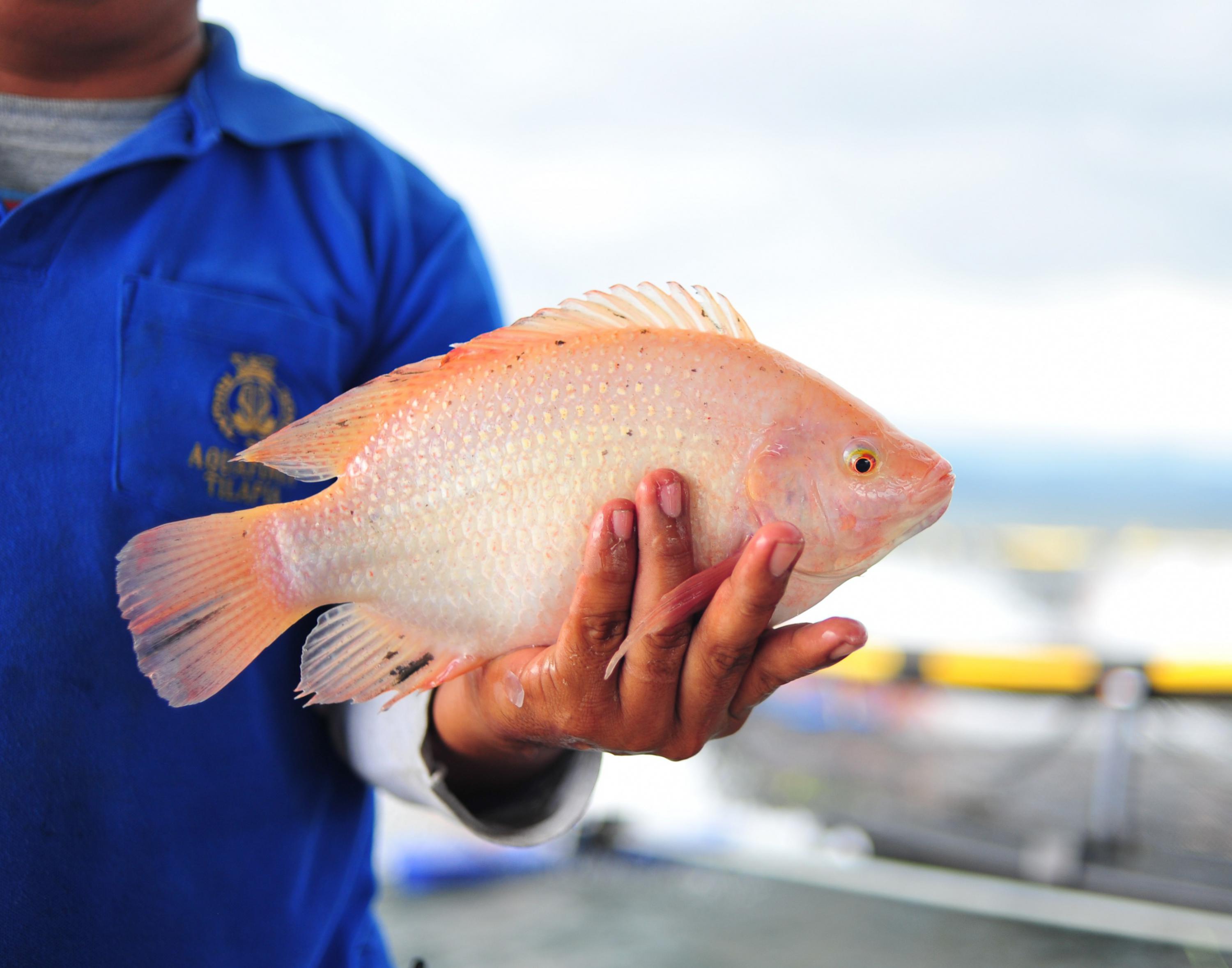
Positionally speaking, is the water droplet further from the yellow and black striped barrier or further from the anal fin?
the yellow and black striped barrier

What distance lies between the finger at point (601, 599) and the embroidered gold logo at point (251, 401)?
501 mm

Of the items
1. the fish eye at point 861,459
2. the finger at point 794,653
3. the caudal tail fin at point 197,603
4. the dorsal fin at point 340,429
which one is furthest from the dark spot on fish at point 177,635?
the fish eye at point 861,459

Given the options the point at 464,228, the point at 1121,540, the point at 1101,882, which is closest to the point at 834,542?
the point at 464,228

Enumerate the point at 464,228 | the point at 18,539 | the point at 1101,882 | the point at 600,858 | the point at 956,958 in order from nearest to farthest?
1. the point at 18,539
2. the point at 464,228
3. the point at 956,958
4. the point at 1101,882
5. the point at 600,858

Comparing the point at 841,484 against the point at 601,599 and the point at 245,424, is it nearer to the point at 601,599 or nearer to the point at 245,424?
the point at 601,599

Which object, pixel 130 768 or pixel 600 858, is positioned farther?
pixel 600 858

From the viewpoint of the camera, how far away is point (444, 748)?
3.89ft

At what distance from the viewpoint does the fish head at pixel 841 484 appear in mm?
877

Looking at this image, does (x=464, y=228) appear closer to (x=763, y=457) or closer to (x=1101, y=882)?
(x=763, y=457)

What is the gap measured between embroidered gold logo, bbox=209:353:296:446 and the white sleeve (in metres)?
0.38

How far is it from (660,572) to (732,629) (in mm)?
85

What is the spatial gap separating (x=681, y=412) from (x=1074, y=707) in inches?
222

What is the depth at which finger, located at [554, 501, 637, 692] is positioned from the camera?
0.84 metres

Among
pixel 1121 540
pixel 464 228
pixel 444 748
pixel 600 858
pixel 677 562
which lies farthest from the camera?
pixel 1121 540
